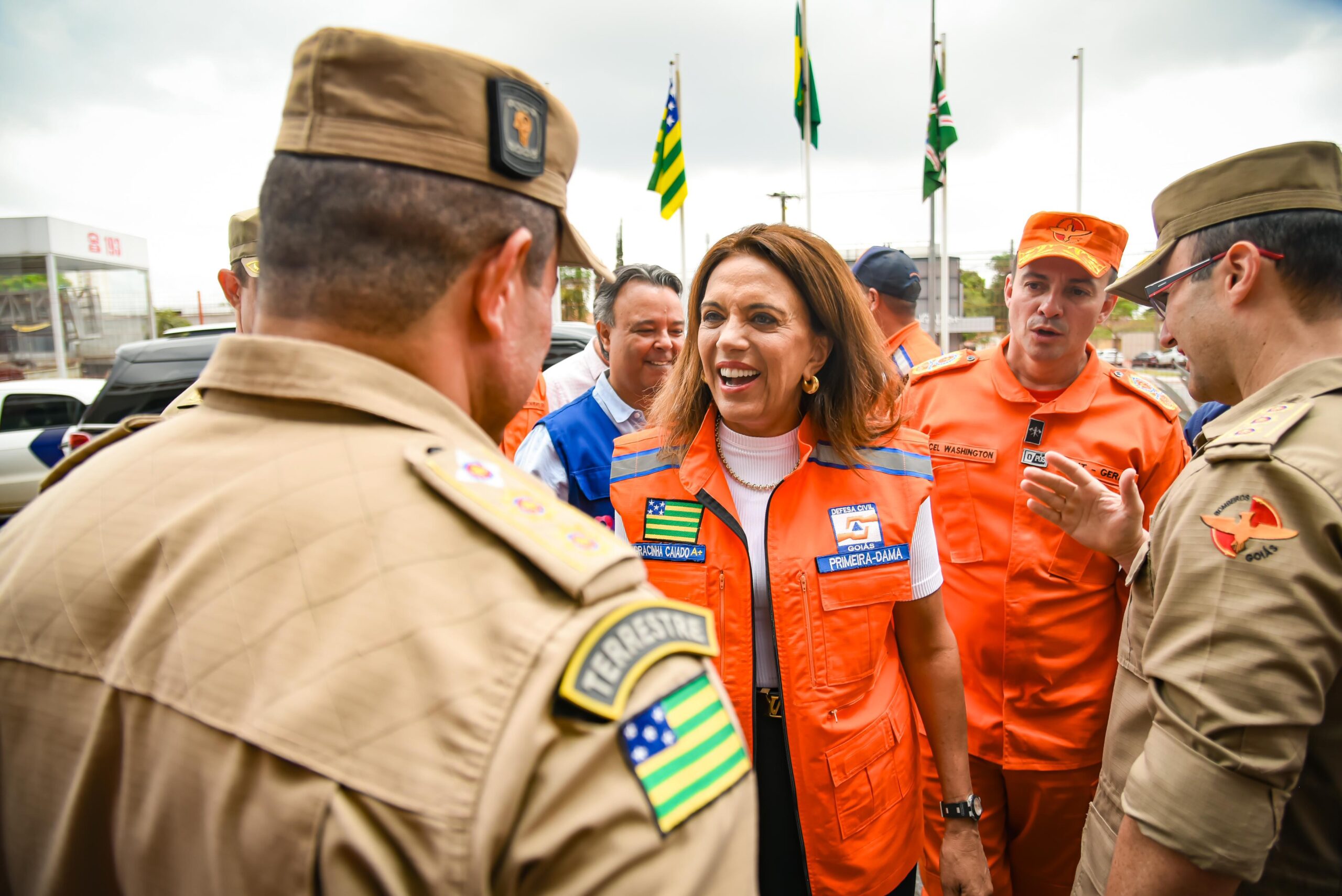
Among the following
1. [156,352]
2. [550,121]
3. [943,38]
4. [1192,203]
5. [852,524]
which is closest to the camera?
[550,121]

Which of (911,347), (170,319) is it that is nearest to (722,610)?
(911,347)

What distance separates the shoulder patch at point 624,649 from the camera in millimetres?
700

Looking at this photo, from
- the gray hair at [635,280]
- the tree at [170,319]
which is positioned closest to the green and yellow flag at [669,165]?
the gray hair at [635,280]

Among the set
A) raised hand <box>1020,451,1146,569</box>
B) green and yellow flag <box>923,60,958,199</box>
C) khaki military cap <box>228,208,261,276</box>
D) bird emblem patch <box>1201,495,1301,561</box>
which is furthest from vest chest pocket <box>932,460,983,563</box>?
green and yellow flag <box>923,60,958,199</box>

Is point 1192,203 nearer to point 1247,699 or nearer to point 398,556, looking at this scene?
point 1247,699

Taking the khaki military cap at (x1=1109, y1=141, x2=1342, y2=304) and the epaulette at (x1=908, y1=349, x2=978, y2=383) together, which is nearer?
the khaki military cap at (x1=1109, y1=141, x2=1342, y2=304)

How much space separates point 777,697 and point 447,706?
1.39m

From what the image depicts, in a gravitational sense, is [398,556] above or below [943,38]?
below

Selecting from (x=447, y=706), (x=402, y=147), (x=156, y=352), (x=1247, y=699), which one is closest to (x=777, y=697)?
(x=1247, y=699)

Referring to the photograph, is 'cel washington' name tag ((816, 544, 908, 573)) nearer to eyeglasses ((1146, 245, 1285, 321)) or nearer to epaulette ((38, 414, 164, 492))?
eyeglasses ((1146, 245, 1285, 321))

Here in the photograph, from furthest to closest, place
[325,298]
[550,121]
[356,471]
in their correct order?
1. [550,121]
2. [325,298]
3. [356,471]

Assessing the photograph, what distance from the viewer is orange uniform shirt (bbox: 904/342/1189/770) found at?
2576mm

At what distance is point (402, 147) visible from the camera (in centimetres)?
96

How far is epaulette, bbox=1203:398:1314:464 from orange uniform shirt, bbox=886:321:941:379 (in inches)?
126
